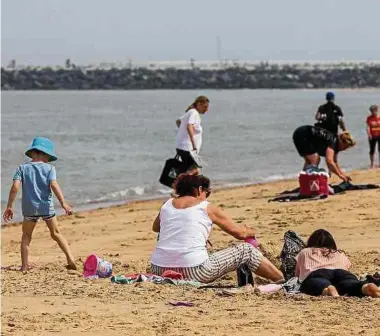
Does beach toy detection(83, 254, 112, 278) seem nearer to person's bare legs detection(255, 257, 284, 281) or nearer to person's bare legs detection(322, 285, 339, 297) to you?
person's bare legs detection(255, 257, 284, 281)

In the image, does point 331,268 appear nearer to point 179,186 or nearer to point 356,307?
point 356,307

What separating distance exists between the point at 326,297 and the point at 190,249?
118 cm

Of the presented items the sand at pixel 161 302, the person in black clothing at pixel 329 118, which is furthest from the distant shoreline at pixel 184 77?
the sand at pixel 161 302

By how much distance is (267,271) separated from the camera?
876 centimetres

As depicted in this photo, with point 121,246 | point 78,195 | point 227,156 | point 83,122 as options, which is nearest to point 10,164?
point 227,156

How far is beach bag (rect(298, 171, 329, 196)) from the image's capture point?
14715 mm

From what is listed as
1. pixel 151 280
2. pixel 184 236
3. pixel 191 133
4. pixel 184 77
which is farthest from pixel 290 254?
pixel 184 77

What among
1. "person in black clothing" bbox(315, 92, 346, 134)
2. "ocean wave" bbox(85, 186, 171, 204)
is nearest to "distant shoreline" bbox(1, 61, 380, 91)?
"ocean wave" bbox(85, 186, 171, 204)

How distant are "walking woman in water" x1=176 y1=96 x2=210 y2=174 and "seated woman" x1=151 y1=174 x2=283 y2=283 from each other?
542 cm

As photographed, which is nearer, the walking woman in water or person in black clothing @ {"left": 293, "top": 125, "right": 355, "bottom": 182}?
the walking woman in water

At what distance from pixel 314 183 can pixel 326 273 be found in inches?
255

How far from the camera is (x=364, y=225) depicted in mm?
12328

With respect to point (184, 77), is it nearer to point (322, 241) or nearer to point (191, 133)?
point (191, 133)

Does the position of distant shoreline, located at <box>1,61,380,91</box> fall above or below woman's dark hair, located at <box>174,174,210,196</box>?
below
